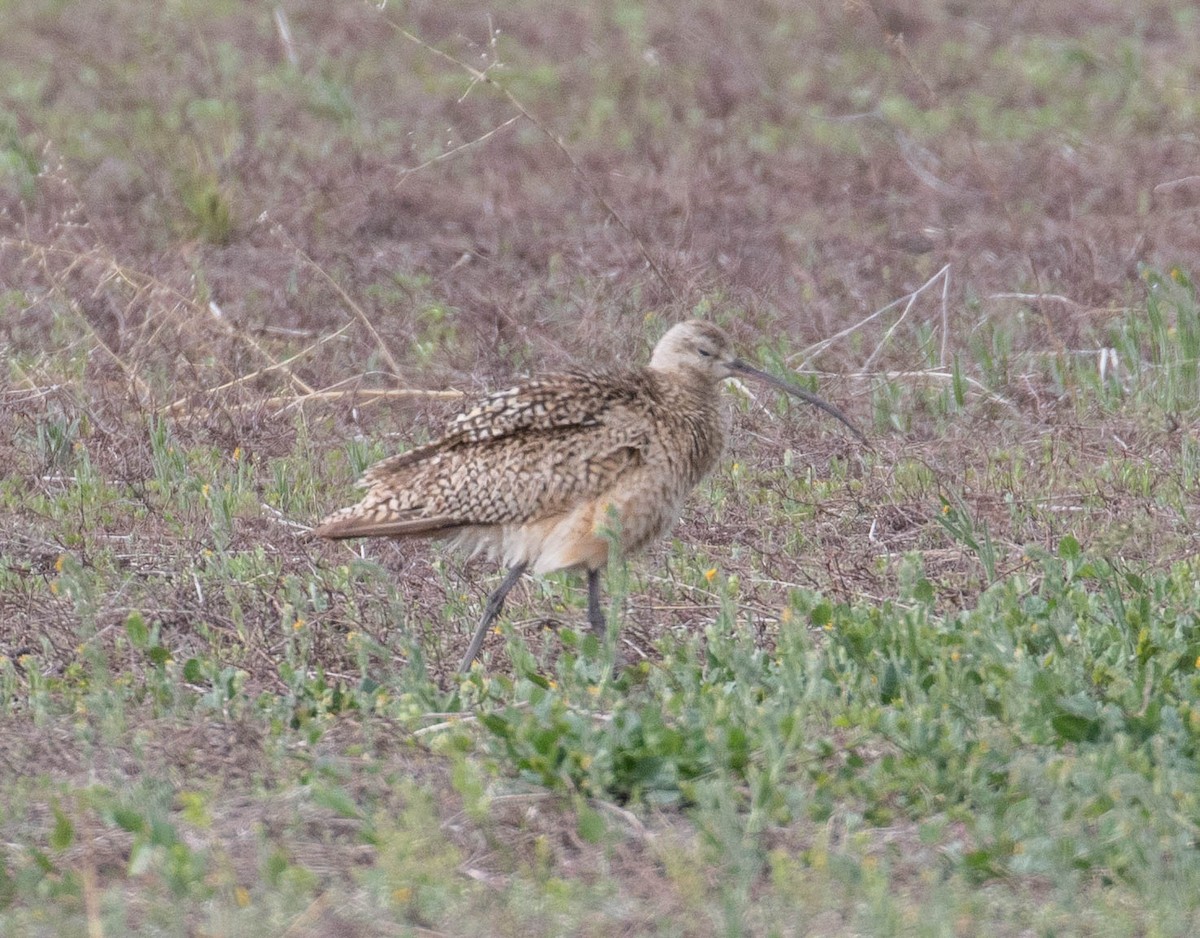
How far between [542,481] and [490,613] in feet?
1.42

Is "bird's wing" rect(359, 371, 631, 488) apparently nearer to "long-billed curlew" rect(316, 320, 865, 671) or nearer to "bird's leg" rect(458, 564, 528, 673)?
"long-billed curlew" rect(316, 320, 865, 671)

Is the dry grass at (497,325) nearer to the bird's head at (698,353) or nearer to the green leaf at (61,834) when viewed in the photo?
the green leaf at (61,834)

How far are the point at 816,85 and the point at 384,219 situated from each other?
170 inches

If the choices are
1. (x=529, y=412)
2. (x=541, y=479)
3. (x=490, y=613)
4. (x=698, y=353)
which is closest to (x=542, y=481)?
(x=541, y=479)

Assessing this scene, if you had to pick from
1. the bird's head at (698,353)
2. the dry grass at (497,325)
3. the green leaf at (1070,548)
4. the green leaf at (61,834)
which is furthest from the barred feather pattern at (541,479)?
the green leaf at (61,834)

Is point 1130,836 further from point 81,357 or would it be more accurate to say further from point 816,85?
point 816,85

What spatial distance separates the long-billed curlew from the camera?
6.37 meters

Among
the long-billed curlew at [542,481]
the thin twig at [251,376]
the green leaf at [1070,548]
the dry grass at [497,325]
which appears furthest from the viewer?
the thin twig at [251,376]

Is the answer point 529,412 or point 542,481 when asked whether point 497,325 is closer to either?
point 529,412

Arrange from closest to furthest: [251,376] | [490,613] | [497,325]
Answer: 1. [490,613]
2. [251,376]
3. [497,325]

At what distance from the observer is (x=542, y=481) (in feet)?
20.9

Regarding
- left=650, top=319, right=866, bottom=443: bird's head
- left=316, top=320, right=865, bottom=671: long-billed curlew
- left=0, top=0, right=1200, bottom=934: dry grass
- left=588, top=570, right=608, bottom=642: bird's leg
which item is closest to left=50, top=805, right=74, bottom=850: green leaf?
left=0, top=0, right=1200, bottom=934: dry grass

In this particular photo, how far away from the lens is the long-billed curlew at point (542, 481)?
637 centimetres

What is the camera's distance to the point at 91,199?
1250cm
